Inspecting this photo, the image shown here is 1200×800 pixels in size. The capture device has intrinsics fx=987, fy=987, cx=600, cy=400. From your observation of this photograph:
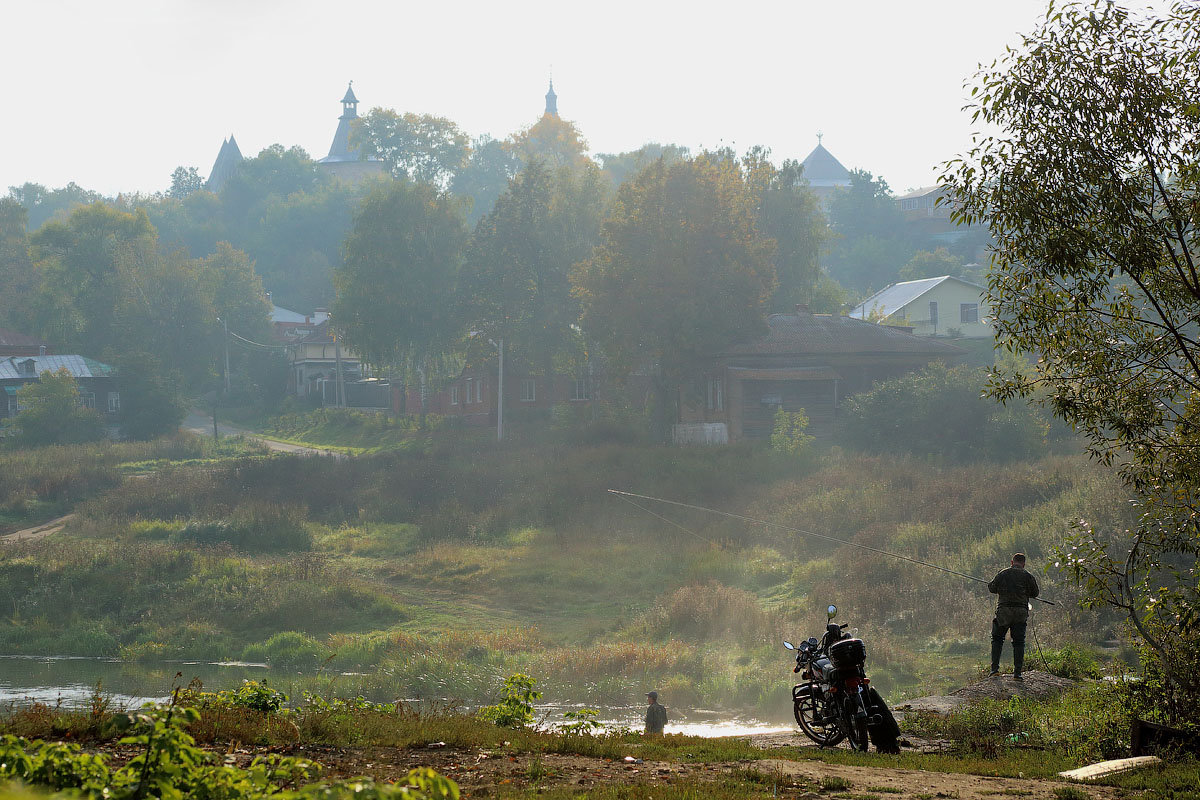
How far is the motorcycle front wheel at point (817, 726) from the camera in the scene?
10398 millimetres

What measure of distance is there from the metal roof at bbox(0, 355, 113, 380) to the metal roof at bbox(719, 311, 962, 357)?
1798 inches

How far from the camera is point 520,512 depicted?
32.6 metres

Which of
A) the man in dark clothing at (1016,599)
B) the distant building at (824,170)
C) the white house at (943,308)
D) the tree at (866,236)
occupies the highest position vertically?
the distant building at (824,170)

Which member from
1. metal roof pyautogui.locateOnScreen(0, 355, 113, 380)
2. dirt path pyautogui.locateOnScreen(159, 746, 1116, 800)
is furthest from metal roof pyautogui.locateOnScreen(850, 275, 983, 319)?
dirt path pyautogui.locateOnScreen(159, 746, 1116, 800)

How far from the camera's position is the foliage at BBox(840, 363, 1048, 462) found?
3403 centimetres

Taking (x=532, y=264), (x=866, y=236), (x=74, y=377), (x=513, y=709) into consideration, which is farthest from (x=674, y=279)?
(x=866, y=236)

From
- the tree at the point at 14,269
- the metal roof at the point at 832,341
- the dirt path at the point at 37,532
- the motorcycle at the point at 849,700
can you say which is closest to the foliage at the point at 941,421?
the metal roof at the point at 832,341

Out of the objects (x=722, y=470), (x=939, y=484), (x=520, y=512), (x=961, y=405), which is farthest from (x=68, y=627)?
(x=961, y=405)

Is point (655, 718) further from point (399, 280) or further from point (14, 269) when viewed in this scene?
point (14, 269)

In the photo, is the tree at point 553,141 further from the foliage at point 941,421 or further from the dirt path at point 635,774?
the dirt path at point 635,774

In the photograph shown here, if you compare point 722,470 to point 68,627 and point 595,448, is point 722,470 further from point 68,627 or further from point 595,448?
point 68,627

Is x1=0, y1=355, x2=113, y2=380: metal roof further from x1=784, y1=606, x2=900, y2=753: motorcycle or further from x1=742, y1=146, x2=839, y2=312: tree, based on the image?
x1=784, y1=606, x2=900, y2=753: motorcycle

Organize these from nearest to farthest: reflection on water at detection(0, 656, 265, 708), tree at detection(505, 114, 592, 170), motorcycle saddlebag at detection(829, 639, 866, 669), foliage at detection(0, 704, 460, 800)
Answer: foliage at detection(0, 704, 460, 800)
motorcycle saddlebag at detection(829, 639, 866, 669)
reflection on water at detection(0, 656, 265, 708)
tree at detection(505, 114, 592, 170)

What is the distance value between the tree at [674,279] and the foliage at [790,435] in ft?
16.9
